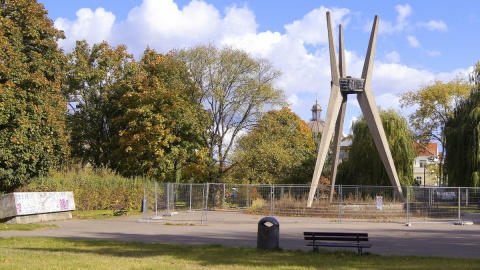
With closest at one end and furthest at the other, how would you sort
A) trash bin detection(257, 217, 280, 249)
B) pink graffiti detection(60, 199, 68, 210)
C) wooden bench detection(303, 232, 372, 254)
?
wooden bench detection(303, 232, 372, 254) < trash bin detection(257, 217, 280, 249) < pink graffiti detection(60, 199, 68, 210)

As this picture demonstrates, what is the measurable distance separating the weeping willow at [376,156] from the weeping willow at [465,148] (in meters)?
3.70

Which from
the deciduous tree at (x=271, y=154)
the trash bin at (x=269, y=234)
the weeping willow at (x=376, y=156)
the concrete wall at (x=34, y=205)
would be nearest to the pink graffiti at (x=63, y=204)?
the concrete wall at (x=34, y=205)

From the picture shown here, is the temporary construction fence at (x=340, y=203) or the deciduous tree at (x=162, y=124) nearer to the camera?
the temporary construction fence at (x=340, y=203)

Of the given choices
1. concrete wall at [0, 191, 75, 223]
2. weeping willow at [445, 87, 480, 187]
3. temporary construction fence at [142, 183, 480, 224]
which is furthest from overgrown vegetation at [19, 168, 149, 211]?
weeping willow at [445, 87, 480, 187]

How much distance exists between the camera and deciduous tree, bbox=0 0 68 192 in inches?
1193

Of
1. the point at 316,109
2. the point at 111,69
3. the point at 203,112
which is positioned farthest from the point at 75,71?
the point at 316,109

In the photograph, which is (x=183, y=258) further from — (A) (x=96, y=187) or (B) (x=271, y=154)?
(B) (x=271, y=154)

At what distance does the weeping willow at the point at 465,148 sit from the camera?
1505 inches

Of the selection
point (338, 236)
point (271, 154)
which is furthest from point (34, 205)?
point (271, 154)

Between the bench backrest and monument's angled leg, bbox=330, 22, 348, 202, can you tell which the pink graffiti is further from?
the bench backrest

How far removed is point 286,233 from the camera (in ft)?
69.6

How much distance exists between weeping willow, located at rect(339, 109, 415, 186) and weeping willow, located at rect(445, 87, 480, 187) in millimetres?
3700

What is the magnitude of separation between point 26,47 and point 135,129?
10762 mm

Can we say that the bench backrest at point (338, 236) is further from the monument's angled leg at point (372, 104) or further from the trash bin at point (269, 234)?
the monument's angled leg at point (372, 104)
